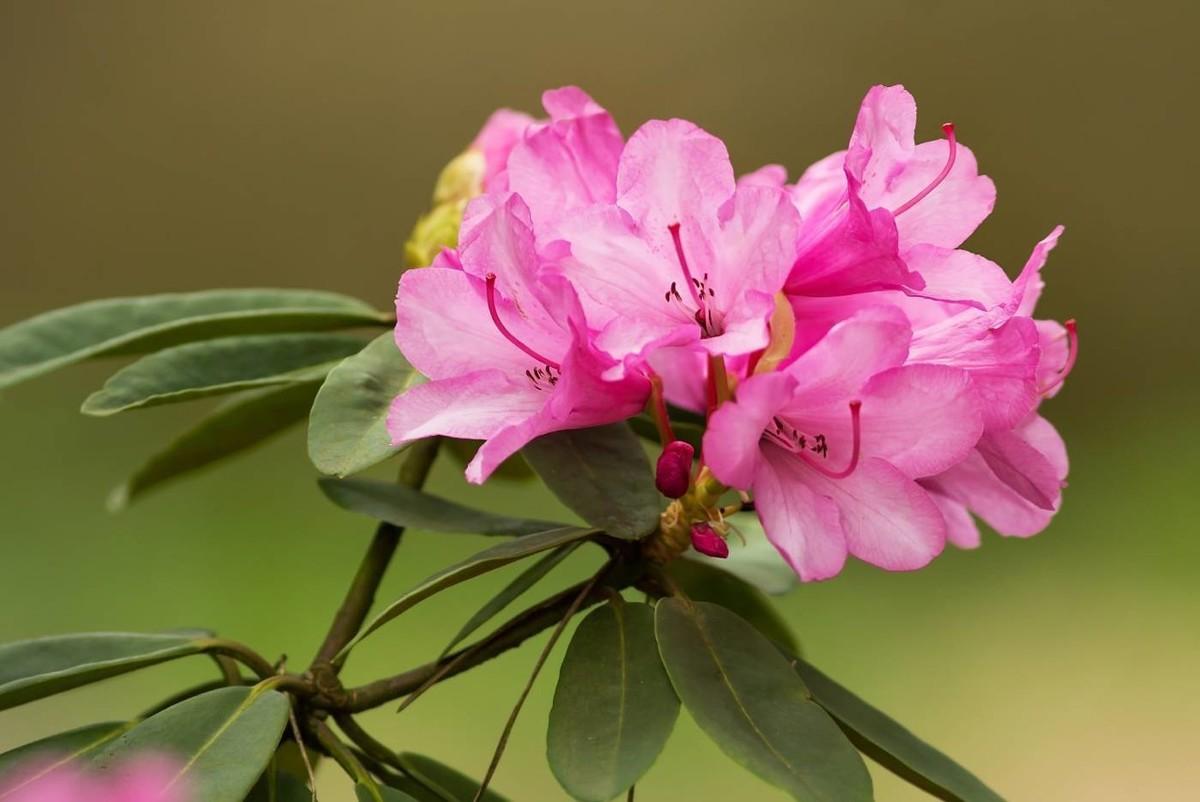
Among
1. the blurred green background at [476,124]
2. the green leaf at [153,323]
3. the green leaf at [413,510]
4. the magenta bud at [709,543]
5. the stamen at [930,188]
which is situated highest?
the stamen at [930,188]

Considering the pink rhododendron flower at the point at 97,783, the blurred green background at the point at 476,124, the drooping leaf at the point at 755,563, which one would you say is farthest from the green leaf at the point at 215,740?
the blurred green background at the point at 476,124

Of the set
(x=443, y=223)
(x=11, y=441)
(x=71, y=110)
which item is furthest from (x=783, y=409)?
(x=71, y=110)

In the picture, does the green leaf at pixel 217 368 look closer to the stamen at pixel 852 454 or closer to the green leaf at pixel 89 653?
the green leaf at pixel 89 653

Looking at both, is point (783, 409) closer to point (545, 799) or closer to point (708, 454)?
point (708, 454)

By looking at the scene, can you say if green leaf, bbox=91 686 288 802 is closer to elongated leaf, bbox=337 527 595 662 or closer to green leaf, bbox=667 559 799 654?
elongated leaf, bbox=337 527 595 662

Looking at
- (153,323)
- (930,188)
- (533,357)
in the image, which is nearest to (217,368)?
(153,323)
